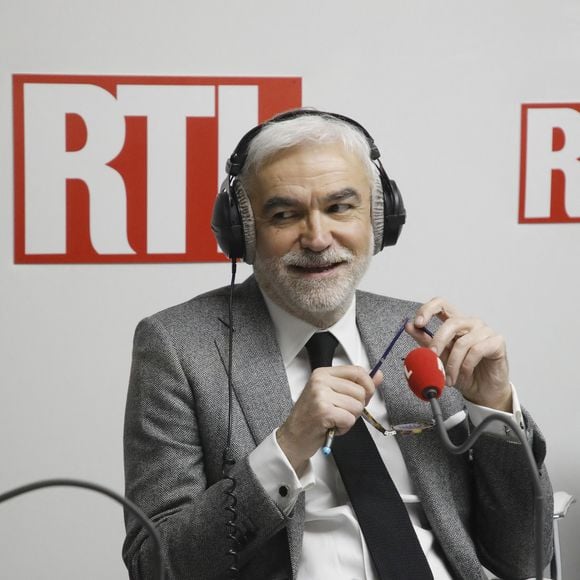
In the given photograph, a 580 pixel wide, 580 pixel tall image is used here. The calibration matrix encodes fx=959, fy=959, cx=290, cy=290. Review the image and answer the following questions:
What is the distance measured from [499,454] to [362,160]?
0.56 meters

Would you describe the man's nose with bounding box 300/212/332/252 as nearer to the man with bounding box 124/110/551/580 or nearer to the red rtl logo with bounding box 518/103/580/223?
the man with bounding box 124/110/551/580

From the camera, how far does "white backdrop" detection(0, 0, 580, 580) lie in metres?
2.55

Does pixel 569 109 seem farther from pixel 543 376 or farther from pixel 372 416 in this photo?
pixel 372 416

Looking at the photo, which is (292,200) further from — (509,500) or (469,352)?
(509,500)

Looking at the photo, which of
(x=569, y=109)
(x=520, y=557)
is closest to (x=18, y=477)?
(x=520, y=557)

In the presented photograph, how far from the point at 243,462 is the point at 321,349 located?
0.29m

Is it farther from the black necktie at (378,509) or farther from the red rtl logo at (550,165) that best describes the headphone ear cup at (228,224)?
the red rtl logo at (550,165)

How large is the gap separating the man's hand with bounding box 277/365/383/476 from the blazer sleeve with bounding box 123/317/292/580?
0.26 feet

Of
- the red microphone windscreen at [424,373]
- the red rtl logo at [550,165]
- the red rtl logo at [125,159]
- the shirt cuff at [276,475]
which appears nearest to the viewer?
the red microphone windscreen at [424,373]

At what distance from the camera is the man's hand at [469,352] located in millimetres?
1526

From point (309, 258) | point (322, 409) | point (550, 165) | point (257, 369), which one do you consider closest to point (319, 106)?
point (550, 165)

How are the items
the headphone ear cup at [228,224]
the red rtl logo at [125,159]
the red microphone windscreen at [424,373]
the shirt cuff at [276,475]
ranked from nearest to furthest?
the red microphone windscreen at [424,373] < the shirt cuff at [276,475] < the headphone ear cup at [228,224] < the red rtl logo at [125,159]

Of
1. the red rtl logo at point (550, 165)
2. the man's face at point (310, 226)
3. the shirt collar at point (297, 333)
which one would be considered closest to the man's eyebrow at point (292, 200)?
the man's face at point (310, 226)

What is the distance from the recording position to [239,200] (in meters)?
1.64
